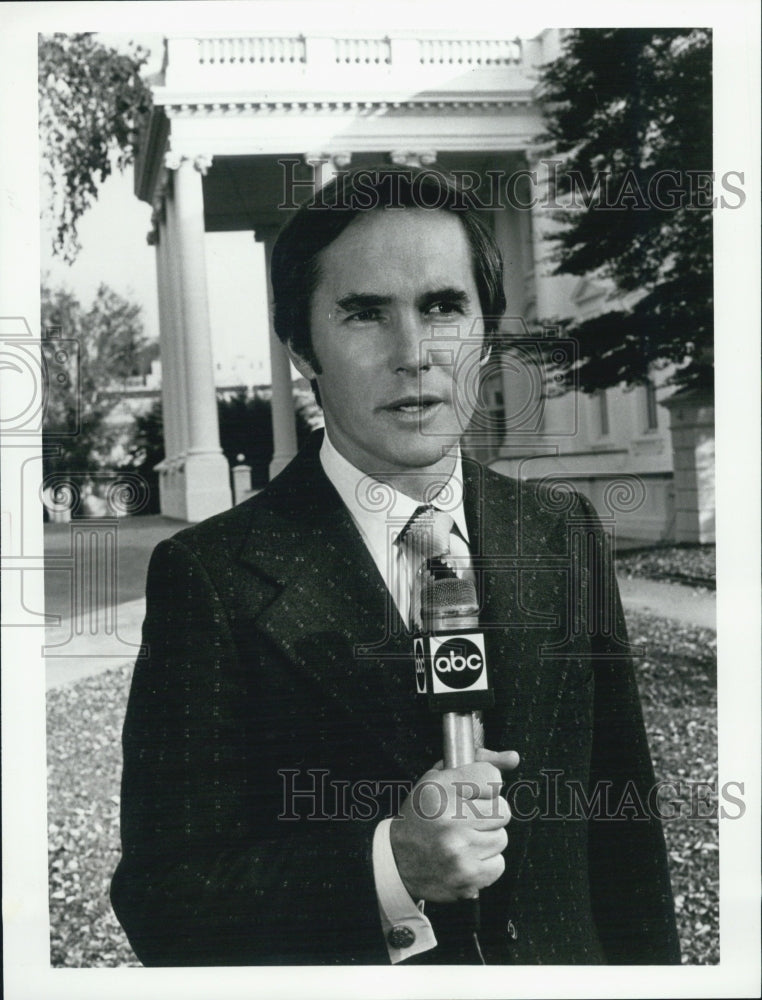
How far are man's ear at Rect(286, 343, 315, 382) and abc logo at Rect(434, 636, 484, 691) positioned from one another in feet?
2.90

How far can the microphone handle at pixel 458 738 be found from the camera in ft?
7.71

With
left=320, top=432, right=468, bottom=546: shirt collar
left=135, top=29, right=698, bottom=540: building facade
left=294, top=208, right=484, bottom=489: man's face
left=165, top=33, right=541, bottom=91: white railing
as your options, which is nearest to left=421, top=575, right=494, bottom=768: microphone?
left=320, top=432, right=468, bottom=546: shirt collar

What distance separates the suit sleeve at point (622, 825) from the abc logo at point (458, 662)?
63 cm

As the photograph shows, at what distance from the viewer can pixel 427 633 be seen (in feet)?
7.54

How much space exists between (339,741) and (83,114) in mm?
1947

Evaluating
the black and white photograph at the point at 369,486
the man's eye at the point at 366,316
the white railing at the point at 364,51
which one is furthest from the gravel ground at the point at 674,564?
the white railing at the point at 364,51

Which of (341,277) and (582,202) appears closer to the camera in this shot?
(341,277)

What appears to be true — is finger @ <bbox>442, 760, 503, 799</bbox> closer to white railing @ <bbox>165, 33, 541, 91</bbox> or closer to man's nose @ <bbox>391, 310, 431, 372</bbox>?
man's nose @ <bbox>391, 310, 431, 372</bbox>

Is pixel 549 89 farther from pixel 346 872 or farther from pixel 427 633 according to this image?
pixel 346 872

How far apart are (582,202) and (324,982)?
232 cm

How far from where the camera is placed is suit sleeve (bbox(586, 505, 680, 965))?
274 cm

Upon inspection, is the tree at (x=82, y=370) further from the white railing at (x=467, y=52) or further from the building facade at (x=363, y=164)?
the white railing at (x=467, y=52)

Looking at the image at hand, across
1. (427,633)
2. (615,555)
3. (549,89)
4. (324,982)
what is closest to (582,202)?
(549,89)

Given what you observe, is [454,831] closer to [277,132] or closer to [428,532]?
[428,532]
